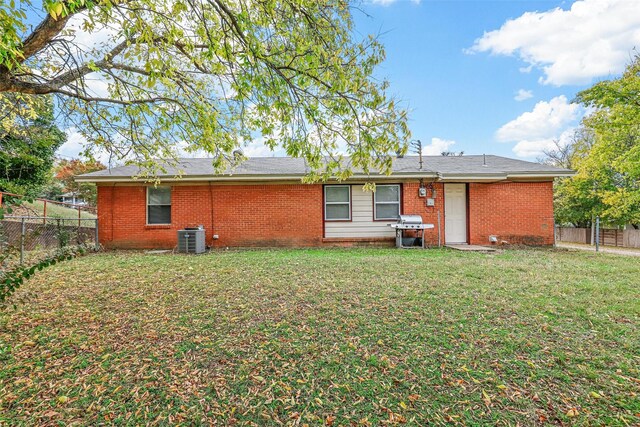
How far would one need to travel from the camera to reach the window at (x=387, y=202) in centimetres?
1074

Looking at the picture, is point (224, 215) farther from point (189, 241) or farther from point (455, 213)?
point (455, 213)

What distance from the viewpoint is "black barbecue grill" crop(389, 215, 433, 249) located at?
979 centimetres

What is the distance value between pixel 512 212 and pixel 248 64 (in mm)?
10628

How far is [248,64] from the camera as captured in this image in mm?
3438

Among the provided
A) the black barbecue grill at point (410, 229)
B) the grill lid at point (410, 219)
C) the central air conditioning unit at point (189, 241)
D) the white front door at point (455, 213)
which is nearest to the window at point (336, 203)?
the black barbecue grill at point (410, 229)

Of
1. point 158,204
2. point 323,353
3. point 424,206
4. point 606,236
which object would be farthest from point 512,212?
point 158,204

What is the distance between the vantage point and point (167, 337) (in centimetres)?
321

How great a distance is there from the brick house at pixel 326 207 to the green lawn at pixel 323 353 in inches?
201

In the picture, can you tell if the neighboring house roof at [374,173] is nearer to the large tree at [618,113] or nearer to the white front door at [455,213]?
the white front door at [455,213]

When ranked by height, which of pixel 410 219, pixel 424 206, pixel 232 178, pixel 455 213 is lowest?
pixel 410 219

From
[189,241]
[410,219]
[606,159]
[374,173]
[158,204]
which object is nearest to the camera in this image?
[189,241]

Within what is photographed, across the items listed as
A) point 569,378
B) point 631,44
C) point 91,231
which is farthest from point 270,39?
point 631,44

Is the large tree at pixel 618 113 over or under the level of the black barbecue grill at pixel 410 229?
over

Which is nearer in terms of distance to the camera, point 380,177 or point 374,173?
point 374,173
